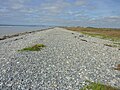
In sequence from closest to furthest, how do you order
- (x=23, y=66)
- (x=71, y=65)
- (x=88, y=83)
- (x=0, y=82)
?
(x=0, y=82), (x=88, y=83), (x=23, y=66), (x=71, y=65)

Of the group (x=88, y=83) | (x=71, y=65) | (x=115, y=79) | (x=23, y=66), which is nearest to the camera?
(x=88, y=83)

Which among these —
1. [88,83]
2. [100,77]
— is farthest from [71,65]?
[88,83]

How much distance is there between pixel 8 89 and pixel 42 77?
2.60 m

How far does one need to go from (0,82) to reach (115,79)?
741cm

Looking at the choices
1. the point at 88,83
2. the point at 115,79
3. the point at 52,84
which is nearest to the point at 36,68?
the point at 52,84

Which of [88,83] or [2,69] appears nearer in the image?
[88,83]

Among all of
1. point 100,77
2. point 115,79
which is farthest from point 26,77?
point 115,79

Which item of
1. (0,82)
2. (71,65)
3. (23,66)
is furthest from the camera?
(71,65)

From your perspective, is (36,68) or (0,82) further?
(36,68)

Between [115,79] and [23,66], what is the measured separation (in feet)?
21.3

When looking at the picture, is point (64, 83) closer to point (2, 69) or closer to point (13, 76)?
point (13, 76)

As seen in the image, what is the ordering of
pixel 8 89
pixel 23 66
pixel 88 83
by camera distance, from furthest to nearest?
pixel 23 66
pixel 88 83
pixel 8 89

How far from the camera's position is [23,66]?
1443 centimetres

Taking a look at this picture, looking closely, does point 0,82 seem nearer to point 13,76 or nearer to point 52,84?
point 13,76
